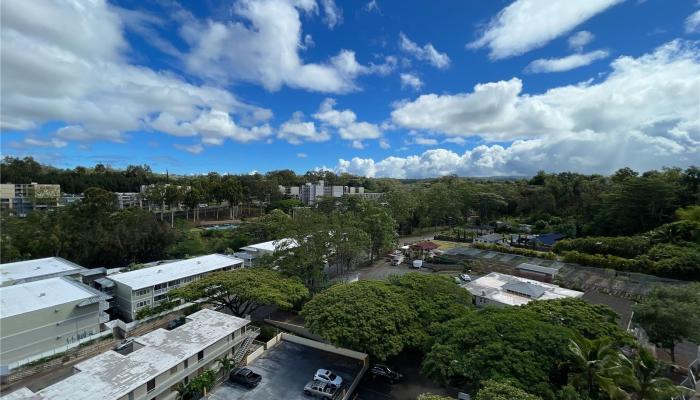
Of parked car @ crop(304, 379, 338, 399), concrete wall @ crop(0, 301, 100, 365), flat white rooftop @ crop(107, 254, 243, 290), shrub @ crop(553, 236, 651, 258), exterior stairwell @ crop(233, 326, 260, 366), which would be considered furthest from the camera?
shrub @ crop(553, 236, 651, 258)

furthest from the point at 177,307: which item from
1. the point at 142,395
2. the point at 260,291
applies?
the point at 142,395

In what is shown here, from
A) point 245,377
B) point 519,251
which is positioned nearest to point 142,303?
point 245,377

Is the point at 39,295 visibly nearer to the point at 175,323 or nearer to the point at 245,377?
the point at 175,323

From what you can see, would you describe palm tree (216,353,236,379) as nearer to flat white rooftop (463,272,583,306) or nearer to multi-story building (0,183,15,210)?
flat white rooftop (463,272,583,306)

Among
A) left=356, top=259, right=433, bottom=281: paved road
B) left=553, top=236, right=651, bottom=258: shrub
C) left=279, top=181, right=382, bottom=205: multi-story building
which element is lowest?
left=356, top=259, right=433, bottom=281: paved road

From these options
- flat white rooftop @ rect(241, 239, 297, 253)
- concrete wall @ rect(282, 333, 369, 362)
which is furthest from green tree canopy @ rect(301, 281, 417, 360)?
flat white rooftop @ rect(241, 239, 297, 253)

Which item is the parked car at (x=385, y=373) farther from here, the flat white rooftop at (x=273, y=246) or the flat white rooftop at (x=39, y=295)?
the flat white rooftop at (x=39, y=295)
